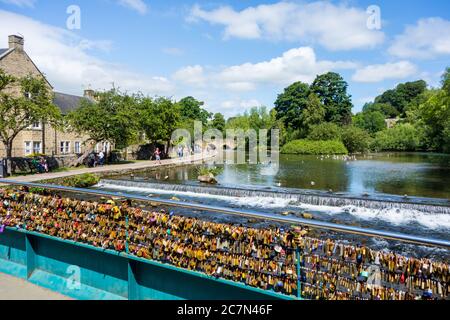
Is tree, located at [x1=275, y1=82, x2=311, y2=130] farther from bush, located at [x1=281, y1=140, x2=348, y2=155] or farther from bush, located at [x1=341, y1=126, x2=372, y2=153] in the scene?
bush, located at [x1=341, y1=126, x2=372, y2=153]

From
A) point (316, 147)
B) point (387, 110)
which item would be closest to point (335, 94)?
point (316, 147)

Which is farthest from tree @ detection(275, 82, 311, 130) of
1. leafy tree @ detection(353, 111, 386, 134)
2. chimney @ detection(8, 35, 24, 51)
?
chimney @ detection(8, 35, 24, 51)

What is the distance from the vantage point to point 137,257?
4.47m

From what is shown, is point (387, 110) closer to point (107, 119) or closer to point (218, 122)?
point (218, 122)

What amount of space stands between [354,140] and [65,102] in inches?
2008

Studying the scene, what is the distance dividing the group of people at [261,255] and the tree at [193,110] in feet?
302

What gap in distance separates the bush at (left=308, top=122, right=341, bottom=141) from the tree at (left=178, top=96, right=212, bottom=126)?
123 ft

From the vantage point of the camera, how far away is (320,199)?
1827 cm

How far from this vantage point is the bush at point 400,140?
75.7 meters

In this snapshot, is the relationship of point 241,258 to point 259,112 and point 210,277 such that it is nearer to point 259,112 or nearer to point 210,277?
point 210,277

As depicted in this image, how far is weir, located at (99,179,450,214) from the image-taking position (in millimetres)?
16062

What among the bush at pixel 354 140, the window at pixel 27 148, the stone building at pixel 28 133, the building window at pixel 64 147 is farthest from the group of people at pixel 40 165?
the bush at pixel 354 140
